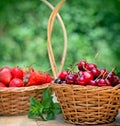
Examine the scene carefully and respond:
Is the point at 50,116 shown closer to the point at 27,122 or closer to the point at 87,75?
the point at 27,122

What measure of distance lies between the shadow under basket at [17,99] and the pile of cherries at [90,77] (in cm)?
18

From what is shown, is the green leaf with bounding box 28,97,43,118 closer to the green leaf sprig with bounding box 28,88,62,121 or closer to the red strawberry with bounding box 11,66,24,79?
the green leaf sprig with bounding box 28,88,62,121

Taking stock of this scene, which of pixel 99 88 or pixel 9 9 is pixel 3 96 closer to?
pixel 99 88

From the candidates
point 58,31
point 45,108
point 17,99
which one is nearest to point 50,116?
point 45,108

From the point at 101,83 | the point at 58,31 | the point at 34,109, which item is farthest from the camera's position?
the point at 58,31

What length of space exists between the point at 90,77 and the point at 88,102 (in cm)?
8

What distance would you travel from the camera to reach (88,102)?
159cm

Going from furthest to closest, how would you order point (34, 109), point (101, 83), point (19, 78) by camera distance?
point (19, 78) → point (34, 109) → point (101, 83)

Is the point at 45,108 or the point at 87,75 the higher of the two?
the point at 87,75

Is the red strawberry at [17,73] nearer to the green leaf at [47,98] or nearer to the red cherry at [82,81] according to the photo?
the green leaf at [47,98]

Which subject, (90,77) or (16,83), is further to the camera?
(16,83)

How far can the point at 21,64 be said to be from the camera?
410 cm

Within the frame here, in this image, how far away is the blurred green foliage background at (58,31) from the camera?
160 inches

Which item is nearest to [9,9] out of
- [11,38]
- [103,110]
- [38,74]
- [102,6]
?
[11,38]
